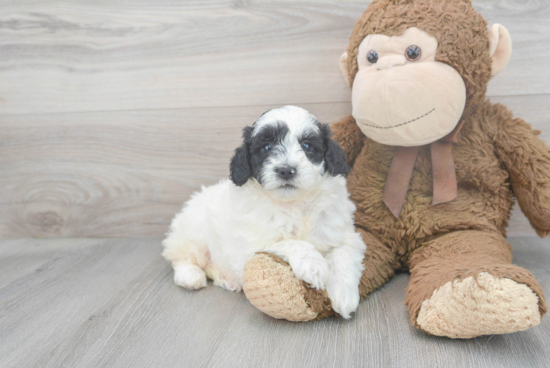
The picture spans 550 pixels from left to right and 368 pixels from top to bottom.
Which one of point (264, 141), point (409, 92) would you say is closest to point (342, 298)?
point (264, 141)

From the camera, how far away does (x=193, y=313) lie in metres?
1.45

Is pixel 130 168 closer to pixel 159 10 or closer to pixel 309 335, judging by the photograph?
pixel 159 10

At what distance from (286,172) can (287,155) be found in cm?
7

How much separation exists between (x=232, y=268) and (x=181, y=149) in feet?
2.75

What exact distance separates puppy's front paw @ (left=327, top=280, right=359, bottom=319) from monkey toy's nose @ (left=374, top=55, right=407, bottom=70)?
713 millimetres

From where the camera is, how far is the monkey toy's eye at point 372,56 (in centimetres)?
147

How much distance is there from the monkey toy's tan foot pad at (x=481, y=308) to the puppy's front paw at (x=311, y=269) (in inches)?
11.8

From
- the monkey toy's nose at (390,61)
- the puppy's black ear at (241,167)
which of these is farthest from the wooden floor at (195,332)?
the monkey toy's nose at (390,61)

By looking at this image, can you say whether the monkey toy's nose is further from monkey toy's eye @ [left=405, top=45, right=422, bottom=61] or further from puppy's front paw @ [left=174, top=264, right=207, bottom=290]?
puppy's front paw @ [left=174, top=264, right=207, bottom=290]

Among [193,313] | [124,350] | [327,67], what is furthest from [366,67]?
[124,350]

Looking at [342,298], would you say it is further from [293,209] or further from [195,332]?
[195,332]

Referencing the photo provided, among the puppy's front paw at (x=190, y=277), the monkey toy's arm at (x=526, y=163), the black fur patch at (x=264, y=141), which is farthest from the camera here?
the puppy's front paw at (x=190, y=277)

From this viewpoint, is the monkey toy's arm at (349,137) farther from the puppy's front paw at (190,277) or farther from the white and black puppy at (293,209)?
the puppy's front paw at (190,277)

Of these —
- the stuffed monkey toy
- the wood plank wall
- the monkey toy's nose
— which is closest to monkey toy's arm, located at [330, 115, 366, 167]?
the stuffed monkey toy
